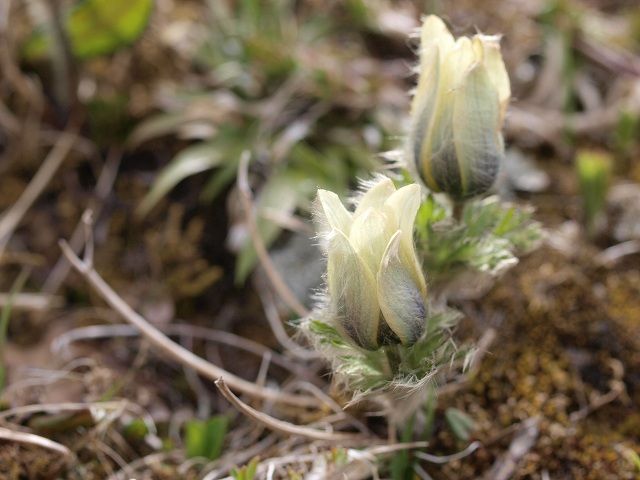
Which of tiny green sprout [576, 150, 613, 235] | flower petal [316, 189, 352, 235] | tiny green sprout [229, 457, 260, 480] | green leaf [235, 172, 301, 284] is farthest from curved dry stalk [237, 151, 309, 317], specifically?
tiny green sprout [576, 150, 613, 235]

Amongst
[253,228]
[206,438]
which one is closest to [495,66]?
[253,228]

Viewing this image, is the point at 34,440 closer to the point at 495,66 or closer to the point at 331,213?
the point at 331,213

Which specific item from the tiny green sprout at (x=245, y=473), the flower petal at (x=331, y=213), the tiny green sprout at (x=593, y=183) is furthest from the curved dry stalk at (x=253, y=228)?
the tiny green sprout at (x=593, y=183)

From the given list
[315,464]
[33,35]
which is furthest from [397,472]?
[33,35]

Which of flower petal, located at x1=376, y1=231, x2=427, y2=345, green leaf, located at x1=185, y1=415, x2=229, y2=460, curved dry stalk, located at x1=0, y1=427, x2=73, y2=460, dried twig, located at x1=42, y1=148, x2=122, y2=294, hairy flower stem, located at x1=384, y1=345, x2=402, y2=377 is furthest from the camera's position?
dried twig, located at x1=42, y1=148, x2=122, y2=294

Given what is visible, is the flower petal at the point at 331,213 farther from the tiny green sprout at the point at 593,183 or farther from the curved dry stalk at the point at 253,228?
the tiny green sprout at the point at 593,183

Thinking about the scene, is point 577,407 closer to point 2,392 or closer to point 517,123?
point 517,123

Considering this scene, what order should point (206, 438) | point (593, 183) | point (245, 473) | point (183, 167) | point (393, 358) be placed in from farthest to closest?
point (183, 167) < point (593, 183) < point (206, 438) < point (245, 473) < point (393, 358)

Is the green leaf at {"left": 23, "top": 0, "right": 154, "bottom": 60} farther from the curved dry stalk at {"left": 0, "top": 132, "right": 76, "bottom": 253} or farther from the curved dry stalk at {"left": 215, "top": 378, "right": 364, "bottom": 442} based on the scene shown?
the curved dry stalk at {"left": 215, "top": 378, "right": 364, "bottom": 442}
